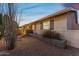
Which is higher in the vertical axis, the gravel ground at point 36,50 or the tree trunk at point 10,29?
the tree trunk at point 10,29

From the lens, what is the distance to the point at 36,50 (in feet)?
8.11

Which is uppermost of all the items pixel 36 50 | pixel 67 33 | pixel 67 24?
pixel 67 24

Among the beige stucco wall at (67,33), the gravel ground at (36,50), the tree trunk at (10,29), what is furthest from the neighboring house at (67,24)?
the tree trunk at (10,29)

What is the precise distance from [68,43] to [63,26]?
28 cm

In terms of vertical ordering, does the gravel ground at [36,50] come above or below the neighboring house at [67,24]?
below

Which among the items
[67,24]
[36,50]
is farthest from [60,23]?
[36,50]

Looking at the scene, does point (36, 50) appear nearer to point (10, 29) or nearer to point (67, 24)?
point (10, 29)

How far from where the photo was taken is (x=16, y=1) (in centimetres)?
244

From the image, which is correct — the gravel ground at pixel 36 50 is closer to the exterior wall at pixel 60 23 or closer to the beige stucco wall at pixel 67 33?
the beige stucco wall at pixel 67 33

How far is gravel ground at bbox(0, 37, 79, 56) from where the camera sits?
2.43 m

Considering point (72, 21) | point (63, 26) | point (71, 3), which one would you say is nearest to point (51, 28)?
point (63, 26)

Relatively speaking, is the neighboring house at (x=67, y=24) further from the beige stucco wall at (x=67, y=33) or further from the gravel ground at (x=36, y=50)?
the gravel ground at (x=36, y=50)

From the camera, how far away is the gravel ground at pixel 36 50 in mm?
2432

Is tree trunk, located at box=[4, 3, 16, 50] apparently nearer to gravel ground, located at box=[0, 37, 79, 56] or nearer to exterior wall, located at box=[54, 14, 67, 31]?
gravel ground, located at box=[0, 37, 79, 56]
